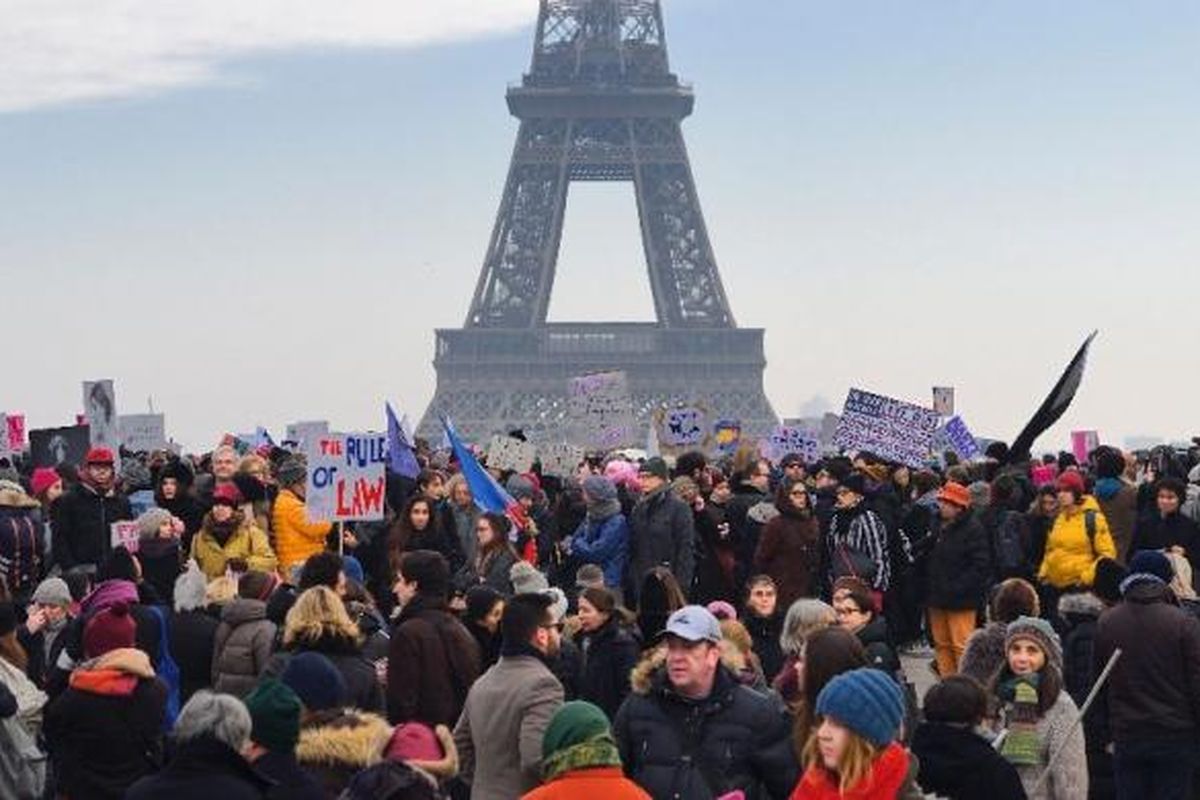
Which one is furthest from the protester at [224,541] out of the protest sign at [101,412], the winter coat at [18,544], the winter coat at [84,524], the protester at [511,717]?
the protest sign at [101,412]

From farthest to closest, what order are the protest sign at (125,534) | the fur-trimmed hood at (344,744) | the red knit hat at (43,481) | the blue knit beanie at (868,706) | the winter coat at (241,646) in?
the red knit hat at (43,481) → the protest sign at (125,534) → the winter coat at (241,646) → the fur-trimmed hood at (344,744) → the blue knit beanie at (868,706)

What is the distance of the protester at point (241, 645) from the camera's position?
11672 millimetres

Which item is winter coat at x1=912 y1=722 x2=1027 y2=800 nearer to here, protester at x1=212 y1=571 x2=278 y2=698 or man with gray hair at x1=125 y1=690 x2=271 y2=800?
man with gray hair at x1=125 y1=690 x2=271 y2=800

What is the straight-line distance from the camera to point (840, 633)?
886 centimetres

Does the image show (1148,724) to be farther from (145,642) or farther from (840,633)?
(145,642)

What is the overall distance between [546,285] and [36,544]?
9849 cm

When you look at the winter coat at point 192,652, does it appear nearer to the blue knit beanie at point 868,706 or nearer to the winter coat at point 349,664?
the winter coat at point 349,664

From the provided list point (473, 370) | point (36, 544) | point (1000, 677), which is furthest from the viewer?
point (473, 370)

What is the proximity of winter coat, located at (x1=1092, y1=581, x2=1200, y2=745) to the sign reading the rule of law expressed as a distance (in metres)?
5.88

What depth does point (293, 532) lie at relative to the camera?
1709cm

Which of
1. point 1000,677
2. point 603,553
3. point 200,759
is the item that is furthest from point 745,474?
point 200,759

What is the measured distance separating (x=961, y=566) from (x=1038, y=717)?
7.48 m

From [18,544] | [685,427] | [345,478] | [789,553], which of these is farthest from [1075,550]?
[685,427]

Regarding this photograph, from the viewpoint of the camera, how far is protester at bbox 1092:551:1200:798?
11.5m
